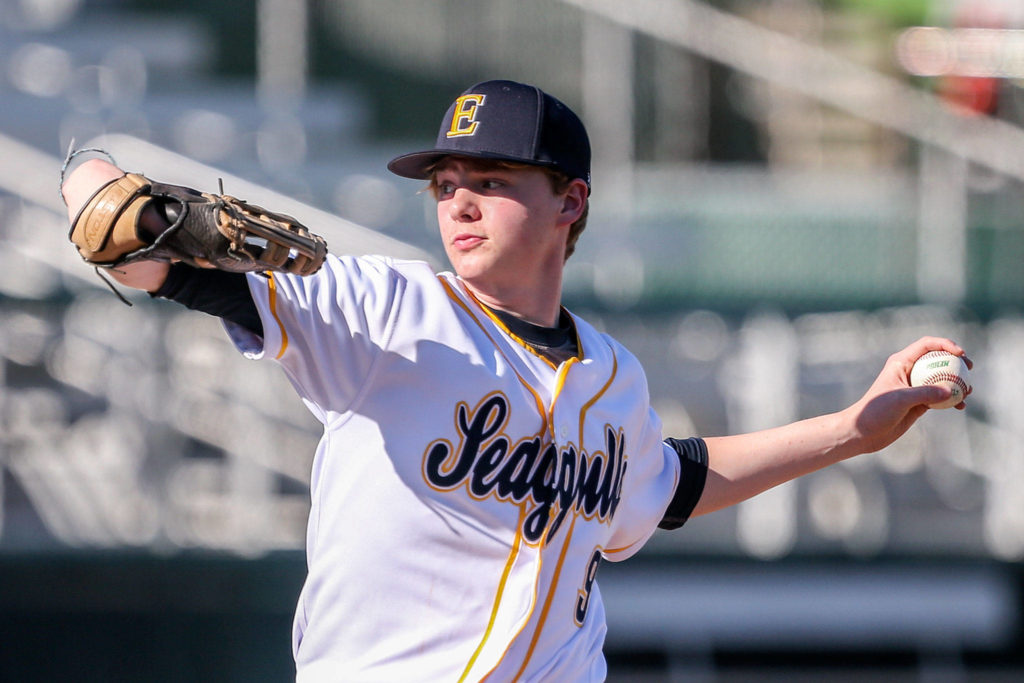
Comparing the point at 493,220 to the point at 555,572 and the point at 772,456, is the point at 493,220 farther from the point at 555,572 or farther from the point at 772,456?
the point at 772,456

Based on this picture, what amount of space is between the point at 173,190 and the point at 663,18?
7562 millimetres

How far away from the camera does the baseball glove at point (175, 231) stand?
1.62 meters

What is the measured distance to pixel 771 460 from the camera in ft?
8.05

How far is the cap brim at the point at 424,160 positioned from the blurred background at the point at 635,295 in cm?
290

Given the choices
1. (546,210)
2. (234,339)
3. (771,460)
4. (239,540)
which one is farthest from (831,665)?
(234,339)

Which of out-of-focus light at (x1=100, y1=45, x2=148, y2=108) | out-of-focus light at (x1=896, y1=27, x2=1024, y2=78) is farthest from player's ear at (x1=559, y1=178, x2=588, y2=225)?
out-of-focus light at (x1=896, y1=27, x2=1024, y2=78)

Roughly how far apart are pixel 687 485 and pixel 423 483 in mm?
691

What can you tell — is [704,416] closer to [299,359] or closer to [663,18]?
[663,18]

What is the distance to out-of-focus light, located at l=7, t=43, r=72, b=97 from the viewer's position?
9.09 m

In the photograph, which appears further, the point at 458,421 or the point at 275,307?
the point at 458,421

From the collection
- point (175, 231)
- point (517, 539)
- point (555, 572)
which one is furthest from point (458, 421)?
point (175, 231)

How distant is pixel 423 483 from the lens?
1.98 meters

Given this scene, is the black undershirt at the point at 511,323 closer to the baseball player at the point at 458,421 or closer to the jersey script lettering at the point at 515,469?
the baseball player at the point at 458,421

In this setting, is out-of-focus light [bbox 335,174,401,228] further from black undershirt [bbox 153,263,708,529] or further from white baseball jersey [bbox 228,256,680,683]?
white baseball jersey [bbox 228,256,680,683]
